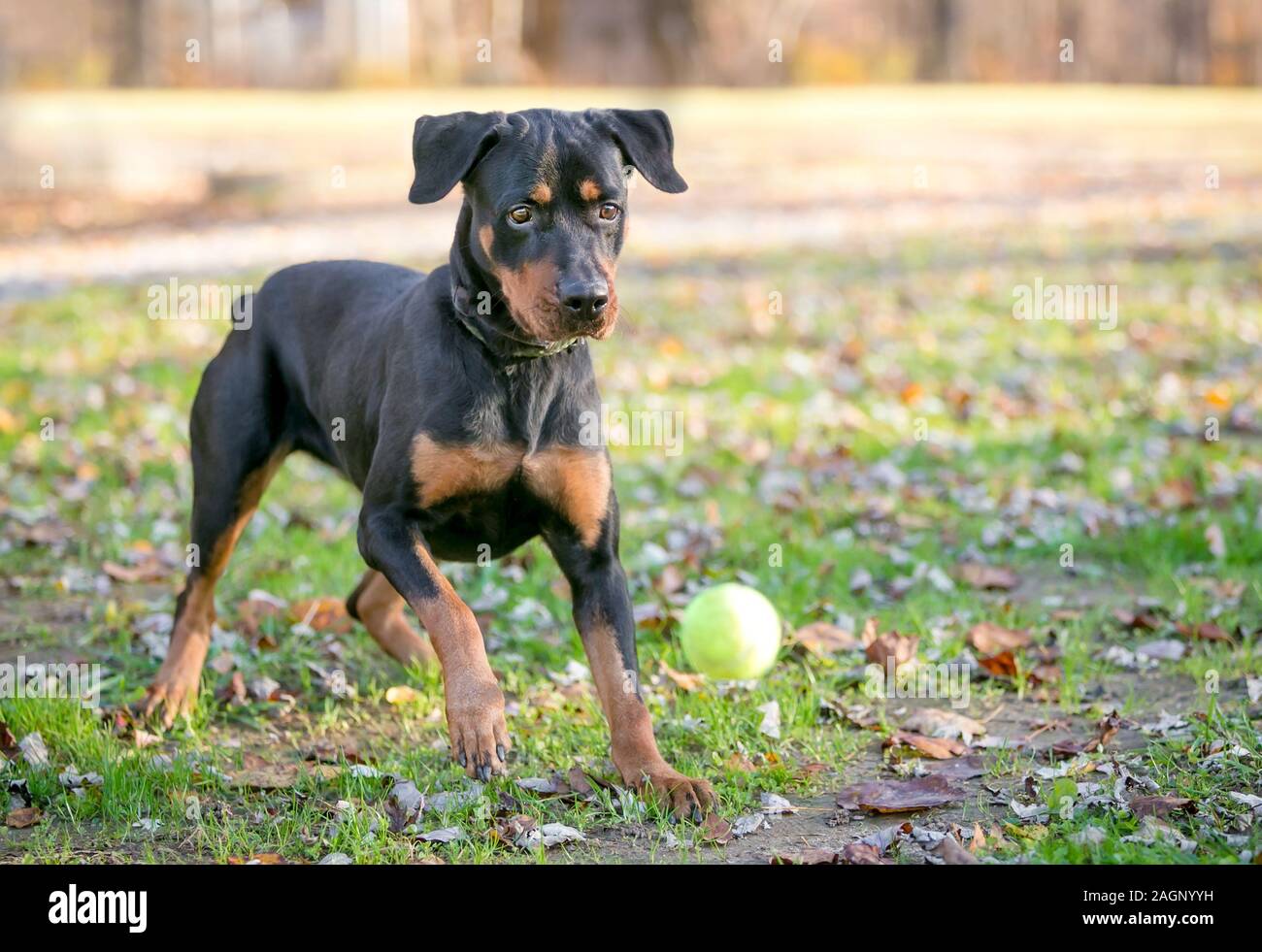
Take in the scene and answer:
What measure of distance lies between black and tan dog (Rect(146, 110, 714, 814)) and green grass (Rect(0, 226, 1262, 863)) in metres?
0.34

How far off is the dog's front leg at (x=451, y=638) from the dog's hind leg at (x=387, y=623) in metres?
0.89

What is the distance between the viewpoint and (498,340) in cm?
429

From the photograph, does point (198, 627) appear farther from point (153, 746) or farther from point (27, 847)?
point (27, 847)

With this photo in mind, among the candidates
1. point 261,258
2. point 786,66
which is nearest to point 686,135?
point 786,66

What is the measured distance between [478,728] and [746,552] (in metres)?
2.68

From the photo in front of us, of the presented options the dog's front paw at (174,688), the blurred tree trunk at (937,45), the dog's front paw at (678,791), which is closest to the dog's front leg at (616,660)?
the dog's front paw at (678,791)

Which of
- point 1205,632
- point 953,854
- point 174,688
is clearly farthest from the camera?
point 1205,632

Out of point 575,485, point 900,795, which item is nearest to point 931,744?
point 900,795

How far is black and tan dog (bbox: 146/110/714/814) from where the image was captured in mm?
4039

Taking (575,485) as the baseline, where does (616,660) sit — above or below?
below

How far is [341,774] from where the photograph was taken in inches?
166

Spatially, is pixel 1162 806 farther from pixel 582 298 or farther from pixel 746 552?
pixel 746 552

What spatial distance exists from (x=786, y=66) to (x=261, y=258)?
66.3 feet

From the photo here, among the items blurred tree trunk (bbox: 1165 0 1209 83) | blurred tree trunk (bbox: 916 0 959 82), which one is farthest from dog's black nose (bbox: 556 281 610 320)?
blurred tree trunk (bbox: 1165 0 1209 83)
